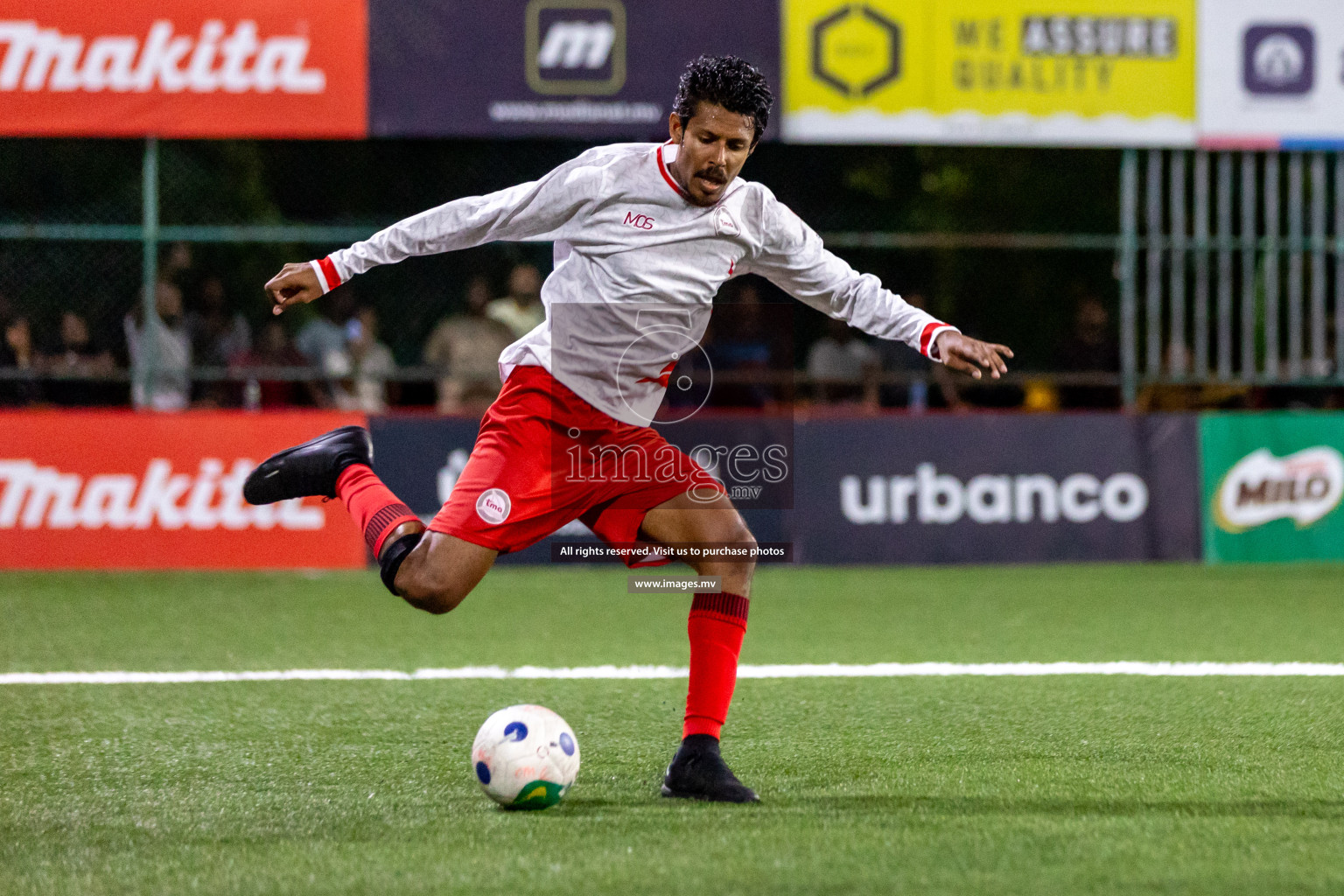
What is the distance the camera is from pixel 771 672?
23.0 feet

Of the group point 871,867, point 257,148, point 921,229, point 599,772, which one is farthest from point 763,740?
point 257,148

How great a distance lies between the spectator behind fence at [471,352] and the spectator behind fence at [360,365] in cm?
51

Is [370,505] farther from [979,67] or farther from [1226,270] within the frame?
[1226,270]

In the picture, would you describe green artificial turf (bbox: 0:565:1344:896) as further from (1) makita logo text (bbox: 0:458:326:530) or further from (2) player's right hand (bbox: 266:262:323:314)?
(1) makita logo text (bbox: 0:458:326:530)

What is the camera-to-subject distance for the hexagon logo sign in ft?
37.6

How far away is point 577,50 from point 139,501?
4.38 metres

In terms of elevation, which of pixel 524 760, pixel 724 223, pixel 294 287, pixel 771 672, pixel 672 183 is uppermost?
pixel 672 183

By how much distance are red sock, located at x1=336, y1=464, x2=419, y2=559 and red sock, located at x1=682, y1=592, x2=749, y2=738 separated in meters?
0.95

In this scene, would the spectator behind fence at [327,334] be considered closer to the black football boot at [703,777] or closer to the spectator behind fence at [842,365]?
the spectator behind fence at [842,365]

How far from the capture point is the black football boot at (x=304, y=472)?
17.3ft

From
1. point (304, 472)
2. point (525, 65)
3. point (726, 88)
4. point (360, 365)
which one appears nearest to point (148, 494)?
point (360, 365)

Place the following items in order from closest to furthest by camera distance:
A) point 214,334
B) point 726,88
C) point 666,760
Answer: point 726,88
point 666,760
point 214,334

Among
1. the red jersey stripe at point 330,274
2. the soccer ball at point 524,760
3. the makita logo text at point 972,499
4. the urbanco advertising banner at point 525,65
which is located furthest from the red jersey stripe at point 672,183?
the makita logo text at point 972,499

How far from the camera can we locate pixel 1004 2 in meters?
11.5
